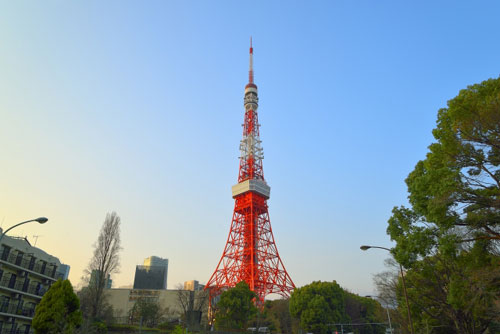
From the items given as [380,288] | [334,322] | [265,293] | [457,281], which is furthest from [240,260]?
[457,281]

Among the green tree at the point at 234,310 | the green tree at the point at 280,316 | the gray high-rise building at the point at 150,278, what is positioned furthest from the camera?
the gray high-rise building at the point at 150,278

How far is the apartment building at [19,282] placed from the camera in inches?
1009

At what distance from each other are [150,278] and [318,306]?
42605mm

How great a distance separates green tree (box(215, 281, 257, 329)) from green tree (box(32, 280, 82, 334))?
17.1m

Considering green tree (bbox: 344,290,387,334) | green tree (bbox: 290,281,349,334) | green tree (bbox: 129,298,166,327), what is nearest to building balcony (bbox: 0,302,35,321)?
green tree (bbox: 129,298,166,327)

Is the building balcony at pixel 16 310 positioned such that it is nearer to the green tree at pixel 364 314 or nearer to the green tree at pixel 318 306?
the green tree at pixel 318 306

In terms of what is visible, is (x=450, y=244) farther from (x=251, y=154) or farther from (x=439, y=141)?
(x=251, y=154)

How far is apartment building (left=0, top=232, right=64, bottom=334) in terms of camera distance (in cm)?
2564

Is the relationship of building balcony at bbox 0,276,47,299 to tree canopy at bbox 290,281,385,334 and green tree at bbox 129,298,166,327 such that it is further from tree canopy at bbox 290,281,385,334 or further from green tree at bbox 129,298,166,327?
tree canopy at bbox 290,281,385,334

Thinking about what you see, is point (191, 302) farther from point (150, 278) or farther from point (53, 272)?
point (150, 278)

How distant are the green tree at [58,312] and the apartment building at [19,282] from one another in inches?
442

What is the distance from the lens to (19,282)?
90.2ft

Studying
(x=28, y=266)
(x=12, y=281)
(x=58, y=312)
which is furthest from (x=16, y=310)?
(x=58, y=312)

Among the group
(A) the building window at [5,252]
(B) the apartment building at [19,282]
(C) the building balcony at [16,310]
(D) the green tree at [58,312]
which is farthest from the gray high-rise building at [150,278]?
(D) the green tree at [58,312]
